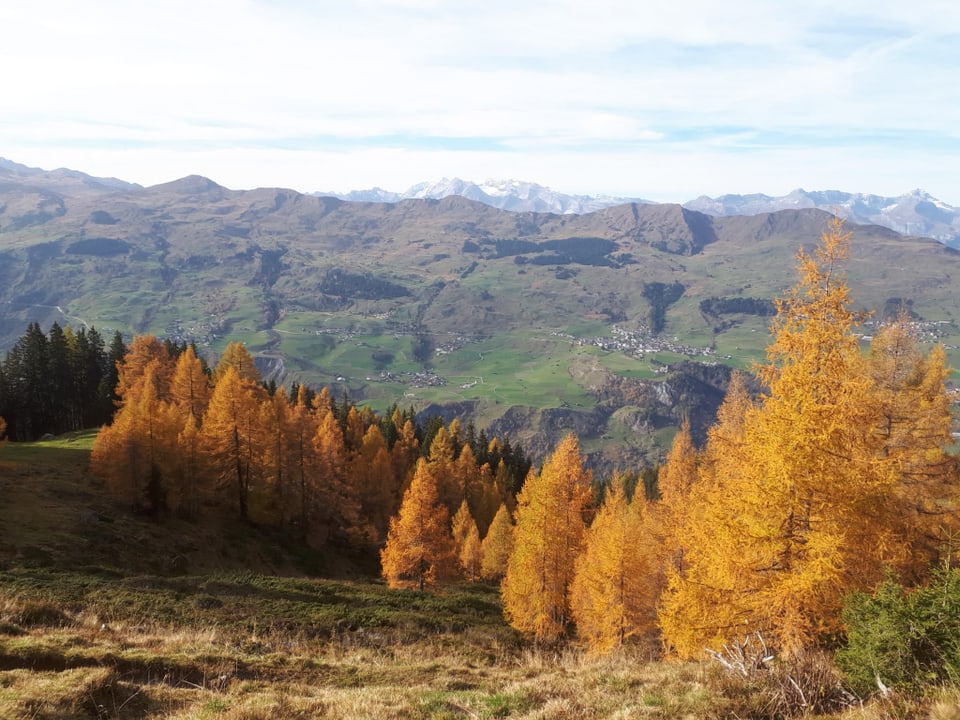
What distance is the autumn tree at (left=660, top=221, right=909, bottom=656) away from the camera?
14.7 metres

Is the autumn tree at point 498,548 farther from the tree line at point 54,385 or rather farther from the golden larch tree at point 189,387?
the tree line at point 54,385

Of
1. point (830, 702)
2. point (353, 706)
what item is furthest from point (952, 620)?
point (353, 706)

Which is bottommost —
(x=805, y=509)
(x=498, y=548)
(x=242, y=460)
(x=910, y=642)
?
(x=498, y=548)

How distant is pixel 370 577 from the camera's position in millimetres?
56250

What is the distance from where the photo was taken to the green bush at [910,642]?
33.4 ft

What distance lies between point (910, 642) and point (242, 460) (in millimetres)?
54728

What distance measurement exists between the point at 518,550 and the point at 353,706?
82.2 ft

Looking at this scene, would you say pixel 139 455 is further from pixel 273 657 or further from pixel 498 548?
pixel 273 657

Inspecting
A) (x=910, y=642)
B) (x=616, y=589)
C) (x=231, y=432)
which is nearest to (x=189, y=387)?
Result: (x=231, y=432)

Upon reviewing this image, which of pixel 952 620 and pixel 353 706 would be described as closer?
pixel 952 620

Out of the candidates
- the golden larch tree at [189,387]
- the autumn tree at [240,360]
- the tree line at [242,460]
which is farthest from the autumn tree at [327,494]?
the golden larch tree at [189,387]

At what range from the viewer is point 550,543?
3422 cm

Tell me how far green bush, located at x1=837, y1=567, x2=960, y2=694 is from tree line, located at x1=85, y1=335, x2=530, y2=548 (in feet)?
170

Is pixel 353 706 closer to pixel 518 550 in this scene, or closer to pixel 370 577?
pixel 518 550
